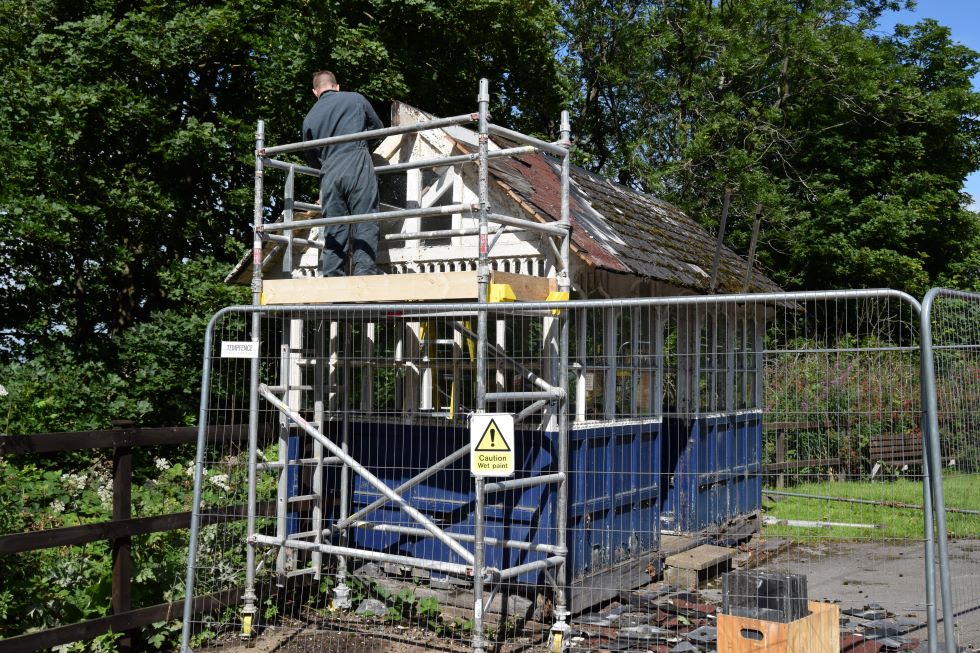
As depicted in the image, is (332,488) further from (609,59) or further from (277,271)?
(609,59)

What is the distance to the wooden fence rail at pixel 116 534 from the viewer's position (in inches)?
240

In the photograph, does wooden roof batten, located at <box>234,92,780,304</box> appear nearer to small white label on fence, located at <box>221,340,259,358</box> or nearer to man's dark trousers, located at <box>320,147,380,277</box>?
man's dark trousers, located at <box>320,147,380,277</box>

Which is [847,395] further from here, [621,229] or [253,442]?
[253,442]

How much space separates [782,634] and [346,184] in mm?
4768

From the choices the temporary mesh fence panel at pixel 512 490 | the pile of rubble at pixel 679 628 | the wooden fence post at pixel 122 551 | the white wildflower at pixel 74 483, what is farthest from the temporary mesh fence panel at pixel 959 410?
the white wildflower at pixel 74 483

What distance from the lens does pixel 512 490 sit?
7754 millimetres

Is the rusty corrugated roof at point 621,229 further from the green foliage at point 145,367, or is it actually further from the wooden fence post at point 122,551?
the green foliage at point 145,367

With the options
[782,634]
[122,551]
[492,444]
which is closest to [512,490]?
[492,444]

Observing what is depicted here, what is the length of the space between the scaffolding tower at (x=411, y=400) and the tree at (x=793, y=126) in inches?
687

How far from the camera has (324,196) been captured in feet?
26.2

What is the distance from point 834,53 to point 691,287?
18.6m

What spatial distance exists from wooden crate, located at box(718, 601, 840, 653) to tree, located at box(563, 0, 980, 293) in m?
19.7

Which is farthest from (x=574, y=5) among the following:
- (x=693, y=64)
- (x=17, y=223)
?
(x=17, y=223)

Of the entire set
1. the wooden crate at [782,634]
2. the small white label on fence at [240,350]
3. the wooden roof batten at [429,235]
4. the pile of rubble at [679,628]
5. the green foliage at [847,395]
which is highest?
the wooden roof batten at [429,235]
